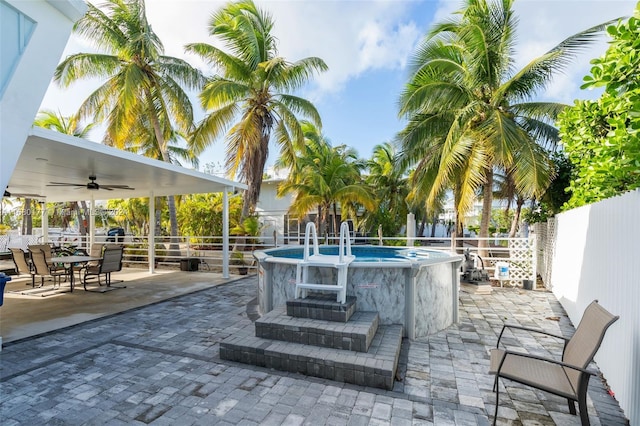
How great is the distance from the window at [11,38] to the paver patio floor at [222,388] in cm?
336

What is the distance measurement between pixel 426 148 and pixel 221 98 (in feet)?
25.2

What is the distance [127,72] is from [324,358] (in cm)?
1204

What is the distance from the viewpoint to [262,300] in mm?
5770

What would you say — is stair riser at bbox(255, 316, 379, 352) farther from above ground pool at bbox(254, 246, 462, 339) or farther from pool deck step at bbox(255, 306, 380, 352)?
above ground pool at bbox(254, 246, 462, 339)

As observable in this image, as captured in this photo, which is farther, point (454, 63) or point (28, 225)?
point (28, 225)

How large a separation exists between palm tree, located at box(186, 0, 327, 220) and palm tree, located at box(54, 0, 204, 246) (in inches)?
59.4

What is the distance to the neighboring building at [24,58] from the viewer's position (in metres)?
3.59

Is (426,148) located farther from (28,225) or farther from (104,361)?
(28,225)

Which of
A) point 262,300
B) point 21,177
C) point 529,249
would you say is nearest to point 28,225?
point 21,177

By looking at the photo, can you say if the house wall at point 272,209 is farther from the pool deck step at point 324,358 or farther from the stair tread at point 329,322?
the pool deck step at point 324,358

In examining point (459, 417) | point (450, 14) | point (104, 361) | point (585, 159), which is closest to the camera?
point (459, 417)

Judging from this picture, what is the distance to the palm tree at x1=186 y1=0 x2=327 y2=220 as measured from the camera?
11688 millimetres

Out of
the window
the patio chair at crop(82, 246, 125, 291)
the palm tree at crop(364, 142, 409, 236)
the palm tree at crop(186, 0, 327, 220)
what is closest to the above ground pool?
the window

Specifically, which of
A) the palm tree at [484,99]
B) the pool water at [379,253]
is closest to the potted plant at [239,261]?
the pool water at [379,253]
